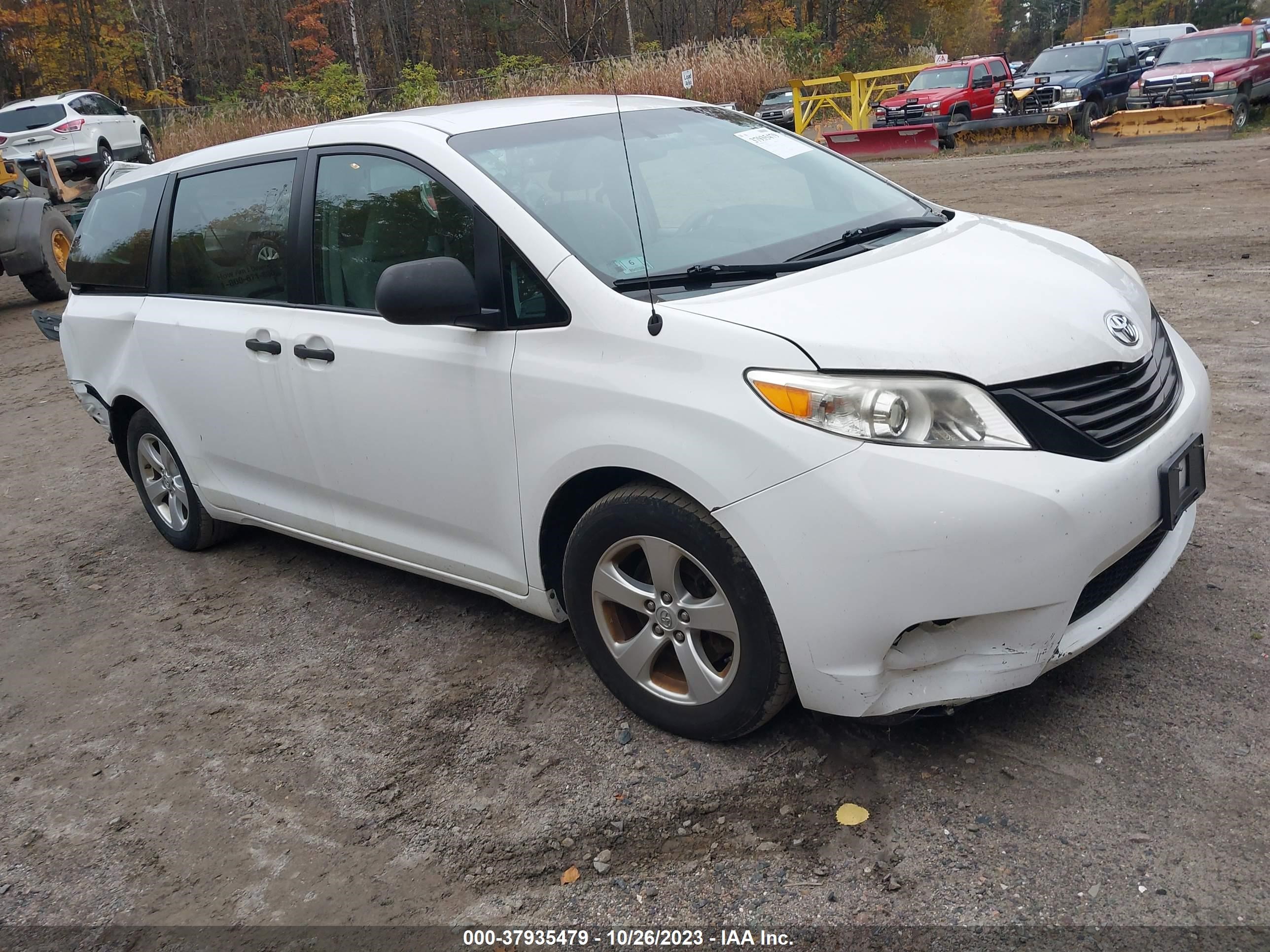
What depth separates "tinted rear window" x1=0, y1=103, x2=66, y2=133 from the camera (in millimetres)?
20234

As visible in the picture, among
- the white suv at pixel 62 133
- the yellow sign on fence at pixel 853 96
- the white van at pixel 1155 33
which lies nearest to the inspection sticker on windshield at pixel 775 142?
the white suv at pixel 62 133

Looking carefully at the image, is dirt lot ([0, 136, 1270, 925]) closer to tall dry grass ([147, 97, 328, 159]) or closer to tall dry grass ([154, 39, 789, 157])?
tall dry grass ([154, 39, 789, 157])

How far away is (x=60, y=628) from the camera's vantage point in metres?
4.63

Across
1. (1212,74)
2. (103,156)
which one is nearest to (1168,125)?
(1212,74)

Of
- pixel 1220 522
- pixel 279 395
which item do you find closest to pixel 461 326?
pixel 279 395

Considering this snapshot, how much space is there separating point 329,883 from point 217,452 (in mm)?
2338

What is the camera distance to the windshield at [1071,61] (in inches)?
853

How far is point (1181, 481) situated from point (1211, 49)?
20.1 m

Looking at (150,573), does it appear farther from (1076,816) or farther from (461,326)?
(1076,816)

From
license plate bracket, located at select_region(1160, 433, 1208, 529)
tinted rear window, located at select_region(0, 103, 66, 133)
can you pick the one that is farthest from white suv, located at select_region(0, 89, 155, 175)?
license plate bracket, located at select_region(1160, 433, 1208, 529)

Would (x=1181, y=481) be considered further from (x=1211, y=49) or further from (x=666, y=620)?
(x=1211, y=49)

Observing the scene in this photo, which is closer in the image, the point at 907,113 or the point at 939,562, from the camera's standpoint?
the point at 939,562

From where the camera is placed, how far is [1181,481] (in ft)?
9.58

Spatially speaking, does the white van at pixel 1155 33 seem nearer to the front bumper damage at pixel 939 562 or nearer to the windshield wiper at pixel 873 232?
the windshield wiper at pixel 873 232
